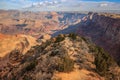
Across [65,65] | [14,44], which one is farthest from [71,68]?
[14,44]

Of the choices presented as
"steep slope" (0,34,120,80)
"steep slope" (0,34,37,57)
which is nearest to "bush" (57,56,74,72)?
"steep slope" (0,34,120,80)

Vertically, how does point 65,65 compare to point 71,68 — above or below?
above

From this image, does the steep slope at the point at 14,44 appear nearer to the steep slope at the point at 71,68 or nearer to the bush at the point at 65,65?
the steep slope at the point at 71,68

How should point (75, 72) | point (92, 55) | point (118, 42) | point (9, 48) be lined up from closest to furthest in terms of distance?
point (75, 72)
point (92, 55)
point (118, 42)
point (9, 48)

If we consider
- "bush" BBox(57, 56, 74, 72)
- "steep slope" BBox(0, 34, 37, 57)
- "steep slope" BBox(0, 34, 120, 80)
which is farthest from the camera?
"steep slope" BBox(0, 34, 37, 57)

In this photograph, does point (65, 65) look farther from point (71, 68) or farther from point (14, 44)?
point (14, 44)

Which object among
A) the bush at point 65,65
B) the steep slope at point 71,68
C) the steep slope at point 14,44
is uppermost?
the bush at point 65,65

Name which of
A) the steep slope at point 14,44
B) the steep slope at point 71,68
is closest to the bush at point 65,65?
the steep slope at point 71,68

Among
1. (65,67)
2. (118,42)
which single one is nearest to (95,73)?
(65,67)

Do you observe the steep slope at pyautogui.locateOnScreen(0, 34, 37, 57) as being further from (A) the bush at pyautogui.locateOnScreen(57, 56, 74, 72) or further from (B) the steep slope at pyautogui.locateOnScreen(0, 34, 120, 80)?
(A) the bush at pyautogui.locateOnScreen(57, 56, 74, 72)

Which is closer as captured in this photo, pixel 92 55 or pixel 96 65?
pixel 96 65

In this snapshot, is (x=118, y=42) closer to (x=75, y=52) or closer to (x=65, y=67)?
(x=75, y=52)
